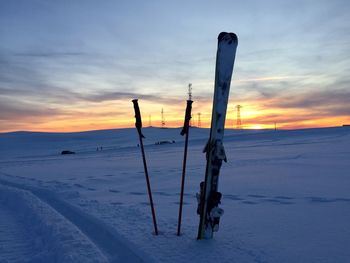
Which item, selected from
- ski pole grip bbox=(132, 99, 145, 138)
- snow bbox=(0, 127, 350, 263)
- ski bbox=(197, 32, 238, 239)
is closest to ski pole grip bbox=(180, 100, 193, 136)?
ski bbox=(197, 32, 238, 239)

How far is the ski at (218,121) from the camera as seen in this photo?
4.32 metres

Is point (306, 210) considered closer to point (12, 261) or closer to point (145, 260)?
point (145, 260)

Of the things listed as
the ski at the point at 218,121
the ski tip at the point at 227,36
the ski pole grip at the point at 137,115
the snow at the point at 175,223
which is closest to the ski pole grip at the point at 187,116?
the ski at the point at 218,121

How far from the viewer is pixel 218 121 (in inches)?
173

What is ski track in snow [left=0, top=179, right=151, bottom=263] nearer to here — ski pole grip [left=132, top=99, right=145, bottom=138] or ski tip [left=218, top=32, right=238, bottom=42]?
ski pole grip [left=132, top=99, right=145, bottom=138]

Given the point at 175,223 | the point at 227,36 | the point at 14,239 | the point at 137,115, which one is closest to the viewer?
the point at 227,36

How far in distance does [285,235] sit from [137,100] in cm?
256

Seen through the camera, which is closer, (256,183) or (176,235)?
(176,235)

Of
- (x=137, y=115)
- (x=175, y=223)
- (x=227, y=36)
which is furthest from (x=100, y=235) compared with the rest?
(x=227, y=36)

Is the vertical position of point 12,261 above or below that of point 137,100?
below

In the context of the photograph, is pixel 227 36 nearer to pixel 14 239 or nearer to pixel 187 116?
pixel 187 116

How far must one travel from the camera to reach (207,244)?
14.7 ft

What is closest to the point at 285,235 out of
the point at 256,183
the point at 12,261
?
the point at 12,261

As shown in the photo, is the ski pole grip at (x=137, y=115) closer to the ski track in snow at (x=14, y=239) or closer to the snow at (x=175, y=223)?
the snow at (x=175, y=223)
